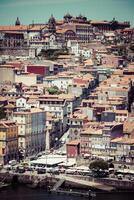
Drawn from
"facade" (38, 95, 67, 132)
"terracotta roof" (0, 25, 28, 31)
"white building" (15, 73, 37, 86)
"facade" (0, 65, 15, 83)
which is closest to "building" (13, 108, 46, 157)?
"facade" (38, 95, 67, 132)

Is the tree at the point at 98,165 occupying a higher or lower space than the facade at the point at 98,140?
lower

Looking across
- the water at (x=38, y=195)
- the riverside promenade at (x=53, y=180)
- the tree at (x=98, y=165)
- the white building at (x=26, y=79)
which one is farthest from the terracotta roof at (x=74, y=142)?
the white building at (x=26, y=79)

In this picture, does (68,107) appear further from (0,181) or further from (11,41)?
(11,41)

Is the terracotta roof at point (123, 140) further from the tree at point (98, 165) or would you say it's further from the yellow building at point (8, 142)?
the yellow building at point (8, 142)

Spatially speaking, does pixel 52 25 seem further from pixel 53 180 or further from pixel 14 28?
pixel 53 180

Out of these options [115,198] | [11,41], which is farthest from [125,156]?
[11,41]

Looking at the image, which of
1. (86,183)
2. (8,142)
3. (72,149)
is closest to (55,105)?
(72,149)
